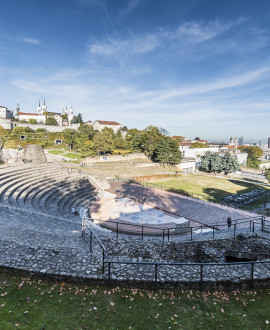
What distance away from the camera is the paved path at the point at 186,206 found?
62.7 feet

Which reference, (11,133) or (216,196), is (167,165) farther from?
(11,133)

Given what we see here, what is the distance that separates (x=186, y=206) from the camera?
22.2 meters

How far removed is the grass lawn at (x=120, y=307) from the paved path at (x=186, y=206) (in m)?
12.2

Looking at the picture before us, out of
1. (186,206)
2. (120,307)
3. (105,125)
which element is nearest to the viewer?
(120,307)

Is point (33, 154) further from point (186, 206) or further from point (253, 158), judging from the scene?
point (253, 158)

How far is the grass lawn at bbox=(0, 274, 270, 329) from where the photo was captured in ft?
16.1

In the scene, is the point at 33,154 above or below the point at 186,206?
above

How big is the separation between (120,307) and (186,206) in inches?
700

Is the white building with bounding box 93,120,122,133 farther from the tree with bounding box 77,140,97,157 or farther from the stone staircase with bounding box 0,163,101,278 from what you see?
the stone staircase with bounding box 0,163,101,278

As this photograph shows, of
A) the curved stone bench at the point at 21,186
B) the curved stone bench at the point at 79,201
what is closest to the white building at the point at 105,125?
the curved stone bench at the point at 79,201

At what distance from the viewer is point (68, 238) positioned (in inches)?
378

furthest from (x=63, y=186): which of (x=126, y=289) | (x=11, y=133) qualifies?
(x=11, y=133)

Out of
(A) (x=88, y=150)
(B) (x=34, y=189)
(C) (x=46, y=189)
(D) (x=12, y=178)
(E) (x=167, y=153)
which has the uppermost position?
(A) (x=88, y=150)

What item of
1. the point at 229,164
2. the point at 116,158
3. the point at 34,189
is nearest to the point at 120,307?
the point at 34,189
